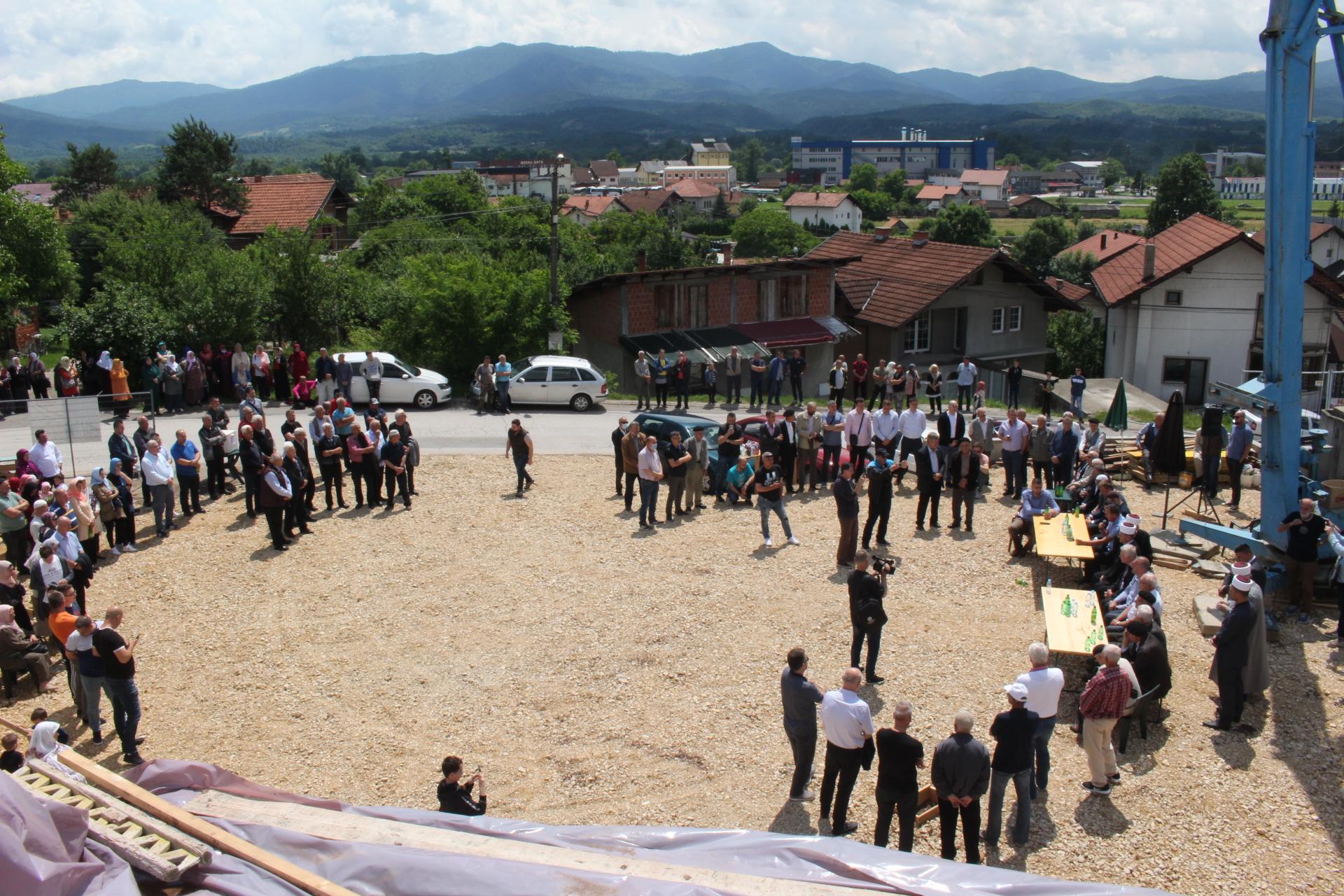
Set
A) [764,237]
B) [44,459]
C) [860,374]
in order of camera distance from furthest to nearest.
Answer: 1. [764,237]
2. [860,374]
3. [44,459]

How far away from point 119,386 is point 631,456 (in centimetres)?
1361

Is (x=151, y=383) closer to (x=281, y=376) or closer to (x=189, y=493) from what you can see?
(x=281, y=376)

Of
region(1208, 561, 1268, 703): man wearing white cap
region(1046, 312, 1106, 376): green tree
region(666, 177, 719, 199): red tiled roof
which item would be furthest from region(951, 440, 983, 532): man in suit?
region(666, 177, 719, 199): red tiled roof

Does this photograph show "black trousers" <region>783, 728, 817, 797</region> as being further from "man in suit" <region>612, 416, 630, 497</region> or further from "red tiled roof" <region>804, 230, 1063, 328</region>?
"red tiled roof" <region>804, 230, 1063, 328</region>

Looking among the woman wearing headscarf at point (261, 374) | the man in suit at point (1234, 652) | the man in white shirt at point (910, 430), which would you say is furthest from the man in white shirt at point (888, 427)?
the woman wearing headscarf at point (261, 374)

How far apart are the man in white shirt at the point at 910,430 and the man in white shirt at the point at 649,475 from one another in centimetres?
415

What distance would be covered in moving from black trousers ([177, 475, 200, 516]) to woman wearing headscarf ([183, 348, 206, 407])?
23.7 ft

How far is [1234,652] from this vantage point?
9609 millimetres

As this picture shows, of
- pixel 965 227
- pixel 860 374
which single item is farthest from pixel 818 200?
pixel 860 374

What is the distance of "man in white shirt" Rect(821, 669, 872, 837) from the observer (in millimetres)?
8016

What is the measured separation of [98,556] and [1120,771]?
13.6m

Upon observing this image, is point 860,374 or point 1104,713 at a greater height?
point 860,374

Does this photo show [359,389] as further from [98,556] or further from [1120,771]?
[1120,771]

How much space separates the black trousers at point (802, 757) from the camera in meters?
8.58
